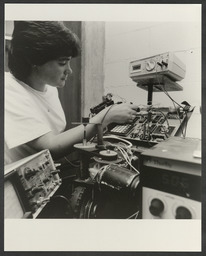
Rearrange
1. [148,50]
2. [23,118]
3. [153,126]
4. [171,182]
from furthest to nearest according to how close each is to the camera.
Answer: [148,50], [153,126], [23,118], [171,182]

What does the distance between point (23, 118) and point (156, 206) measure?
594 millimetres

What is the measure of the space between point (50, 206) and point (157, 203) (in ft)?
1.30

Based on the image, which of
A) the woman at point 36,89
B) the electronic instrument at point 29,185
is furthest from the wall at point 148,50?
the electronic instrument at point 29,185

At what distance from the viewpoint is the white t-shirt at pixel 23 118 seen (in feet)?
2.73

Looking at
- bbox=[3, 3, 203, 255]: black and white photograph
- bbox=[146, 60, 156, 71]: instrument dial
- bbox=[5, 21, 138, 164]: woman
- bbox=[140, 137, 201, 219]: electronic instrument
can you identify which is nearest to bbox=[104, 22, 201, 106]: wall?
bbox=[3, 3, 203, 255]: black and white photograph

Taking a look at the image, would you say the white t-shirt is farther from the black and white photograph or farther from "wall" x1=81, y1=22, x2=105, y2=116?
"wall" x1=81, y1=22, x2=105, y2=116

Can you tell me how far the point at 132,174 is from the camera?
2.14 ft

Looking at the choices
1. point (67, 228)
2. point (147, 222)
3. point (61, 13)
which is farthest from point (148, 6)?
point (67, 228)

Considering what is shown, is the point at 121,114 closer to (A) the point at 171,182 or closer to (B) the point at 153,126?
(B) the point at 153,126

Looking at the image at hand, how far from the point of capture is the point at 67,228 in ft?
2.80

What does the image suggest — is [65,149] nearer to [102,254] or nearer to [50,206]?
[50,206]

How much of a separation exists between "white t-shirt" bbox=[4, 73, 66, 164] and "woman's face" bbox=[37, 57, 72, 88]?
0.05 metres

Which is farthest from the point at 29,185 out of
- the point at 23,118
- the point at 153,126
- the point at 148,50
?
the point at 148,50

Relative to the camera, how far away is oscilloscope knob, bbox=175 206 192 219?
25.3 inches
